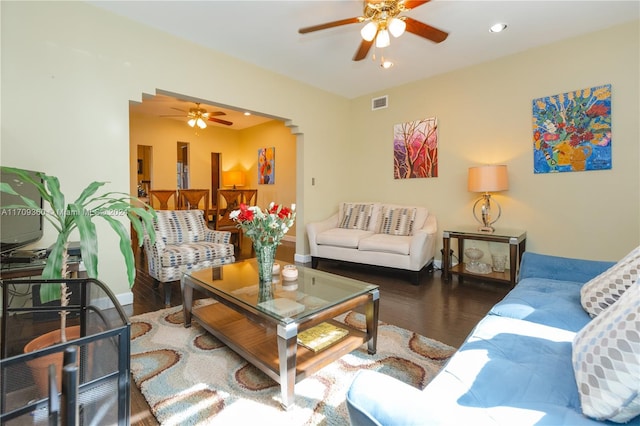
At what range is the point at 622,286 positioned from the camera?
1.37 meters

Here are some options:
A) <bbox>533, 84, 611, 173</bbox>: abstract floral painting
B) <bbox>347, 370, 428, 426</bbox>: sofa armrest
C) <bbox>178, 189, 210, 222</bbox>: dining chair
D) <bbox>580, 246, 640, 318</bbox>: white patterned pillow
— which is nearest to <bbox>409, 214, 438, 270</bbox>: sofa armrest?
<bbox>533, 84, 611, 173</bbox>: abstract floral painting

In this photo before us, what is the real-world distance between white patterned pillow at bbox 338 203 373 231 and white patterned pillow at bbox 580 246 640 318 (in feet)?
9.78

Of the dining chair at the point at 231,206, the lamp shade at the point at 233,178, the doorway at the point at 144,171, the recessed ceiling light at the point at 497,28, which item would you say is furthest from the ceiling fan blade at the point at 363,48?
the doorway at the point at 144,171

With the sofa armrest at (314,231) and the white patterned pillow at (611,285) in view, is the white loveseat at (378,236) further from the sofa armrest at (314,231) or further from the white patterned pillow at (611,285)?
the white patterned pillow at (611,285)

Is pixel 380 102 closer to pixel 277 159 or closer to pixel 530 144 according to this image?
pixel 530 144

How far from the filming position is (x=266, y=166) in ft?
23.2

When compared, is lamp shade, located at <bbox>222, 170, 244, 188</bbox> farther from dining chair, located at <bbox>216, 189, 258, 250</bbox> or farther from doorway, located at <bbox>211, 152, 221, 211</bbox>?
dining chair, located at <bbox>216, 189, 258, 250</bbox>

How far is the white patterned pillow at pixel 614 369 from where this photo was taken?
2.43ft

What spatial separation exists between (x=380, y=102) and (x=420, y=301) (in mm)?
3191

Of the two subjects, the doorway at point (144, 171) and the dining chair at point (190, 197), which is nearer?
the dining chair at point (190, 197)

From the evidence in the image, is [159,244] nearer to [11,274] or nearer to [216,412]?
[11,274]

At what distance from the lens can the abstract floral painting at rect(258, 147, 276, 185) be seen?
6.88 meters

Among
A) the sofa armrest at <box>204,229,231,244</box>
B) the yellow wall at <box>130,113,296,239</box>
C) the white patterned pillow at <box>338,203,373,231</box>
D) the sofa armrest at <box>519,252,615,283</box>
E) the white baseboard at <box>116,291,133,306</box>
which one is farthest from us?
the yellow wall at <box>130,113,296,239</box>

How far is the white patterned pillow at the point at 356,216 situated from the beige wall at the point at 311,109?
0.48 metres
